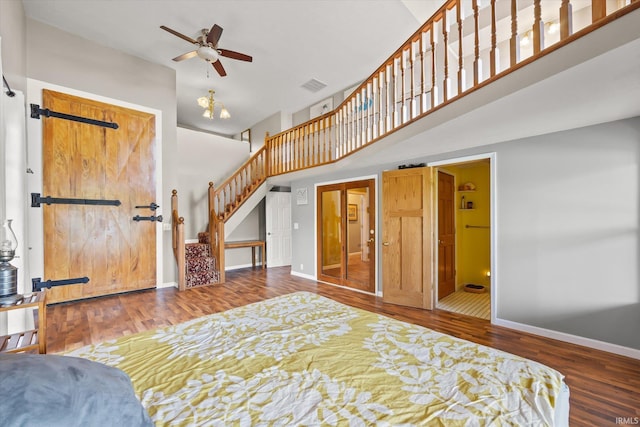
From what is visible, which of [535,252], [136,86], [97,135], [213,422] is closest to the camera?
[213,422]

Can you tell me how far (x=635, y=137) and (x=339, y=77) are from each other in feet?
15.8

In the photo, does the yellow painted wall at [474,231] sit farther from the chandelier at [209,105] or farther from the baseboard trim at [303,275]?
the chandelier at [209,105]

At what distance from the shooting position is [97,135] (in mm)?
4230

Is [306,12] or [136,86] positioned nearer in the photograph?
[306,12]

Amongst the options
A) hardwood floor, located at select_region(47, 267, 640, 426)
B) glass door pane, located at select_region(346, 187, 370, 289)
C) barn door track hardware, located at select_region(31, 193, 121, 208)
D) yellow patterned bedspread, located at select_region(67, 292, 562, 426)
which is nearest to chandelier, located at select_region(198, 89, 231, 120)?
barn door track hardware, located at select_region(31, 193, 121, 208)

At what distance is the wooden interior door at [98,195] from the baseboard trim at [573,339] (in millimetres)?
5449

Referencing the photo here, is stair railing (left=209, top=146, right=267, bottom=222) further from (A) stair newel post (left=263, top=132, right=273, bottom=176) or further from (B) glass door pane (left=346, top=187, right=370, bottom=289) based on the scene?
(B) glass door pane (left=346, top=187, right=370, bottom=289)

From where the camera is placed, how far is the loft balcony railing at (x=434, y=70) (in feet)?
8.04

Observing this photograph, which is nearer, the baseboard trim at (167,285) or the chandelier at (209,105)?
the baseboard trim at (167,285)

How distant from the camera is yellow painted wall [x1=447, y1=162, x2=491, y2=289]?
16.3 feet

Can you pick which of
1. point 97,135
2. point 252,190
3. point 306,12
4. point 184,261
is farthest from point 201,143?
point 306,12

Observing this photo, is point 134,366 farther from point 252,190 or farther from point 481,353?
point 252,190

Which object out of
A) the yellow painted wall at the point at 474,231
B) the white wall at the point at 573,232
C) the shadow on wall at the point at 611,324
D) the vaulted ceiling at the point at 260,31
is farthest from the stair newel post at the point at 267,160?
the shadow on wall at the point at 611,324

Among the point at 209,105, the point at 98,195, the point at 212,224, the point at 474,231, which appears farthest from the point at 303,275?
the point at 209,105
